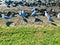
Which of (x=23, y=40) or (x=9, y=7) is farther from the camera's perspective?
(x=9, y=7)

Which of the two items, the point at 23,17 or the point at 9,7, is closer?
the point at 23,17

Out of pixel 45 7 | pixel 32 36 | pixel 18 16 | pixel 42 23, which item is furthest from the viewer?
pixel 45 7

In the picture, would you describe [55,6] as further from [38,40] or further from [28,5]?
[38,40]

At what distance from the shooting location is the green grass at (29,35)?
11.5 metres

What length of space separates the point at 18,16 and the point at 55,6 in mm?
4197

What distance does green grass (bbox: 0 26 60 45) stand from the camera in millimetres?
11500

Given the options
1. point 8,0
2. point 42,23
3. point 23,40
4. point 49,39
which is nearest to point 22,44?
point 23,40

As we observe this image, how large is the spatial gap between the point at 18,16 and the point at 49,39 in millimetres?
5496

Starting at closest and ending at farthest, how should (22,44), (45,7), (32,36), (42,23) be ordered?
(22,44) → (32,36) → (42,23) → (45,7)

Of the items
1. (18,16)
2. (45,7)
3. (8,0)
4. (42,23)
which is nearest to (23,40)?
(42,23)

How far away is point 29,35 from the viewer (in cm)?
1218

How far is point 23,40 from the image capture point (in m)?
11.7

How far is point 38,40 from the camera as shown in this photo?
11.7 meters

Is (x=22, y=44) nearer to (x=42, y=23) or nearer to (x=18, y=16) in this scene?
(x=42, y=23)
